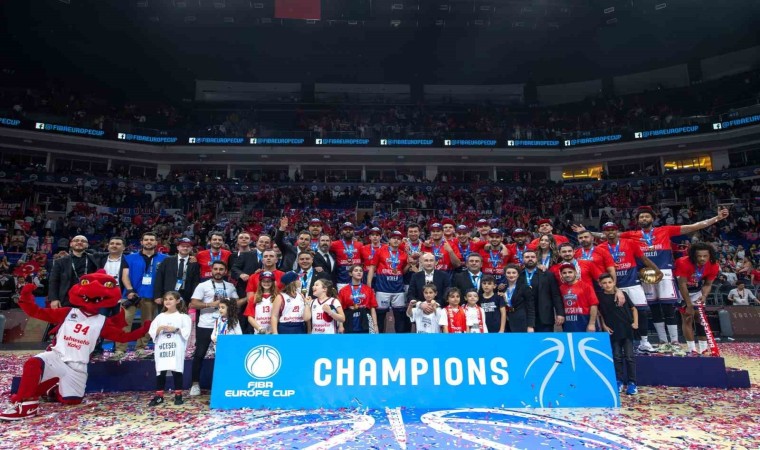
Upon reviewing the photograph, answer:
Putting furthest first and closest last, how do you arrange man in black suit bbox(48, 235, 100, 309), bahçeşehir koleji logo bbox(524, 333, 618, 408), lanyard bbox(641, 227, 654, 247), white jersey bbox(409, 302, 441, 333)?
lanyard bbox(641, 227, 654, 247) < white jersey bbox(409, 302, 441, 333) < man in black suit bbox(48, 235, 100, 309) < bahçeşehir koleji logo bbox(524, 333, 618, 408)

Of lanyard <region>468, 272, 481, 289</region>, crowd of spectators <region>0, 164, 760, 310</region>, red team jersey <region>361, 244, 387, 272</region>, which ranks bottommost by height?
lanyard <region>468, 272, 481, 289</region>

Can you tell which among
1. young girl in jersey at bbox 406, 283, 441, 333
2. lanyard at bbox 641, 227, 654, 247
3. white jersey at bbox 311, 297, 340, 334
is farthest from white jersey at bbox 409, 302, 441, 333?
lanyard at bbox 641, 227, 654, 247

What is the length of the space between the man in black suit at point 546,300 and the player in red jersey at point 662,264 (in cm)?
206

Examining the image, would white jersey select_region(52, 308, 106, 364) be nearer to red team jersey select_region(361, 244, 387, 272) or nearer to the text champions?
the text champions

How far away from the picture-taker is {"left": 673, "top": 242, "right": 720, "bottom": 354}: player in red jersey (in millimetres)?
7680

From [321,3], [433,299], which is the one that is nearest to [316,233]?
[433,299]

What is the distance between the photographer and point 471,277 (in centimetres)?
734

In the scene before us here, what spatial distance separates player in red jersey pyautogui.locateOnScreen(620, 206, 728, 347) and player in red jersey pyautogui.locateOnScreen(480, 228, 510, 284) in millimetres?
2274

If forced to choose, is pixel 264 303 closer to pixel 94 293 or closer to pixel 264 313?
pixel 264 313

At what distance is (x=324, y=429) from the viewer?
4770mm

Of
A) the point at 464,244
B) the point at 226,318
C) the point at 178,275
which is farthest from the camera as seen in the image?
the point at 464,244

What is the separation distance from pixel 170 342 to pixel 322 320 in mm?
2139

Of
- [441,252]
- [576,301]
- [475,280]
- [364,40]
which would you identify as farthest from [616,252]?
[364,40]

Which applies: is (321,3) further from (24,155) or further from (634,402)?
(634,402)
